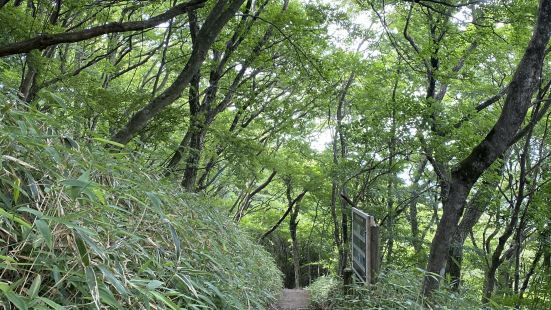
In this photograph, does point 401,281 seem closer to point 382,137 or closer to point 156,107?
Answer: point 156,107

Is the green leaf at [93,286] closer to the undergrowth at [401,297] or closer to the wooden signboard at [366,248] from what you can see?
the undergrowth at [401,297]

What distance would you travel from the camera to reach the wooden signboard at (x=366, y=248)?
4.75m

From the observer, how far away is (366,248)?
16.0 ft

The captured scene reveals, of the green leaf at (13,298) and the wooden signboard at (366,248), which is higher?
the wooden signboard at (366,248)

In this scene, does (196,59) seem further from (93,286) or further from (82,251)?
(93,286)

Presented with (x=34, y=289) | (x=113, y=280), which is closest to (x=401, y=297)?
(x=113, y=280)

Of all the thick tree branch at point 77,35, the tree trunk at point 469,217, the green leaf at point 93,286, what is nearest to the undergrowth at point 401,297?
the green leaf at point 93,286

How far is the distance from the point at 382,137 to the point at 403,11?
9.19 feet

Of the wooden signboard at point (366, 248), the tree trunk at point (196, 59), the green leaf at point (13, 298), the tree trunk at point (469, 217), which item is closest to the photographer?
the green leaf at point (13, 298)

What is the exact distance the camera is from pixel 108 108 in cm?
629

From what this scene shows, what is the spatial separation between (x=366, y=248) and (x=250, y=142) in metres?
3.32

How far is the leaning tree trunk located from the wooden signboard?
22.9 inches

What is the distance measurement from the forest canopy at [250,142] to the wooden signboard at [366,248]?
16cm

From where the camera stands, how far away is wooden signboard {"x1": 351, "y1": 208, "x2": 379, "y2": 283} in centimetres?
475
